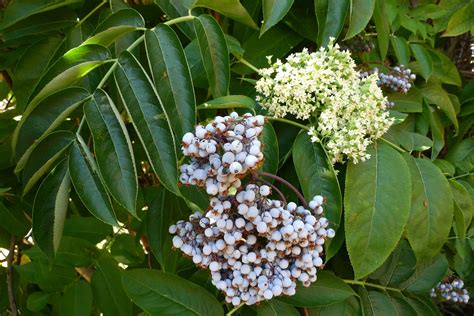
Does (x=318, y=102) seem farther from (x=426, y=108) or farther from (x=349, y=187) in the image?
(x=426, y=108)

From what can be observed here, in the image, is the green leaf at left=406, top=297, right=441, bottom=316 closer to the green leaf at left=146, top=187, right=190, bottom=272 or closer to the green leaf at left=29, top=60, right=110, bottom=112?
the green leaf at left=146, top=187, right=190, bottom=272

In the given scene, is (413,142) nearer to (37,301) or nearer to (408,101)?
(408,101)

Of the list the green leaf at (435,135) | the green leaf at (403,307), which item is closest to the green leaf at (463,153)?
the green leaf at (435,135)

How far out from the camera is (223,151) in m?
0.92

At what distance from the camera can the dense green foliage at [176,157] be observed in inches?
41.2

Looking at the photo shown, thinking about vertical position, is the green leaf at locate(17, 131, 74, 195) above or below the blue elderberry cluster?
above

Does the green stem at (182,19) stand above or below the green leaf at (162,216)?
above

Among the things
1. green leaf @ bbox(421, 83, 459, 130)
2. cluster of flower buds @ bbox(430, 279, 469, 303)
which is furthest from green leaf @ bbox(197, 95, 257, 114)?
cluster of flower buds @ bbox(430, 279, 469, 303)

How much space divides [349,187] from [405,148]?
0.29m

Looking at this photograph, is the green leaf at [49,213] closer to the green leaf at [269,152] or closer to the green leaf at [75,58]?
the green leaf at [75,58]

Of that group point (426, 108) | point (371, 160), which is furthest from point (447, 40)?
point (371, 160)

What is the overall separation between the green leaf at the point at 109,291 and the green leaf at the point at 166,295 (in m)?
0.24

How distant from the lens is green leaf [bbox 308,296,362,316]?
4.30 ft

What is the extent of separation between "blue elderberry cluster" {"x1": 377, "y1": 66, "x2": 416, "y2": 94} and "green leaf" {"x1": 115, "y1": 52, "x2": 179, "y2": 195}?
791mm
